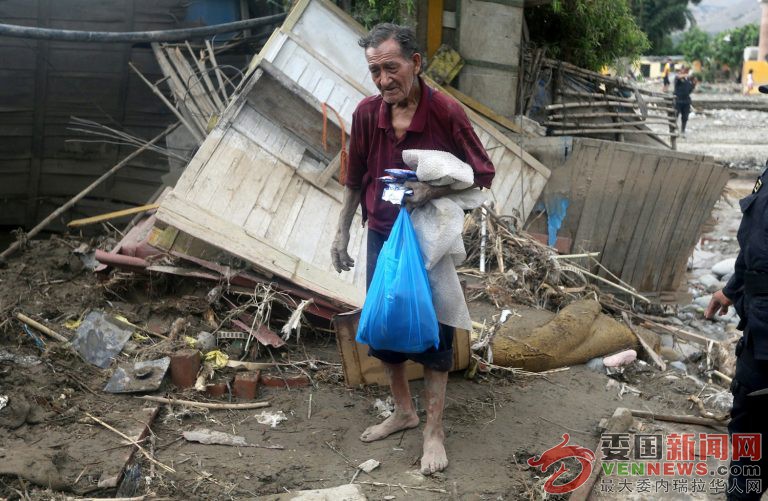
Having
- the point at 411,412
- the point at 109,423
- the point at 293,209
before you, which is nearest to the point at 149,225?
the point at 293,209

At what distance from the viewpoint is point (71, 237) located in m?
6.70

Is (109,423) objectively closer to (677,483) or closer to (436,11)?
(677,483)

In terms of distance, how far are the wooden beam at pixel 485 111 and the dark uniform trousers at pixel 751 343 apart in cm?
416

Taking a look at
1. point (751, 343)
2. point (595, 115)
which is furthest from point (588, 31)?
point (751, 343)

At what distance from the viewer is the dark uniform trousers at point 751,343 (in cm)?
301

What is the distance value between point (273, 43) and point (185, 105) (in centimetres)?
121

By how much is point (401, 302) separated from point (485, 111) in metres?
4.25

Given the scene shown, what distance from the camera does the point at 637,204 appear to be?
7559 mm

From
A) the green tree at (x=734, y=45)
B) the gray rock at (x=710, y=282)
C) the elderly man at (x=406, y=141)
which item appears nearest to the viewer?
the elderly man at (x=406, y=141)

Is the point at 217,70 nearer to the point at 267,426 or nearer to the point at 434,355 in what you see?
the point at 267,426

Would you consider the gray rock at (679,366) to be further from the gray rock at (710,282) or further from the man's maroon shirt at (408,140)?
the gray rock at (710,282)

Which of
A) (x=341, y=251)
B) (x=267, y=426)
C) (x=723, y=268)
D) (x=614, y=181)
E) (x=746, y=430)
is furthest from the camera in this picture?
(x=723, y=268)

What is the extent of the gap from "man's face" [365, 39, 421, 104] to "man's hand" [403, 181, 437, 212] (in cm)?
39

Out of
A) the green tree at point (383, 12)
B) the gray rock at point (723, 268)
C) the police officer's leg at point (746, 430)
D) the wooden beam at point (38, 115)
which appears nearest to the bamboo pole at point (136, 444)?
the police officer's leg at point (746, 430)
